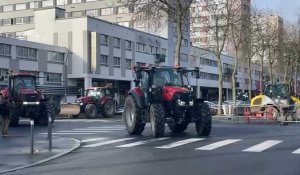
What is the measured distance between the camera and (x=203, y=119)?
18.6 metres

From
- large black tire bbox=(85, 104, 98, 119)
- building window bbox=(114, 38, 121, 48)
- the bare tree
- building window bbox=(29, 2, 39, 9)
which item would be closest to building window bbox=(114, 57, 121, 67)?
building window bbox=(114, 38, 121, 48)

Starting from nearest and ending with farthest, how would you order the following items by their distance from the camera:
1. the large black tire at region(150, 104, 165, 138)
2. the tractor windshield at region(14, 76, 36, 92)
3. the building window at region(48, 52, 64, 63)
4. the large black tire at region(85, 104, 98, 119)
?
the large black tire at region(150, 104, 165, 138)
the tractor windshield at region(14, 76, 36, 92)
the large black tire at region(85, 104, 98, 119)
the building window at region(48, 52, 64, 63)

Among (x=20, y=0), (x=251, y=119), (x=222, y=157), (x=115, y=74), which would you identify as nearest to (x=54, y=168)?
(x=222, y=157)

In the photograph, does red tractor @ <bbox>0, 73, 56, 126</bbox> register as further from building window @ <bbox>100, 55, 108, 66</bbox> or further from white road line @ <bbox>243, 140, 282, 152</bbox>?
building window @ <bbox>100, 55, 108, 66</bbox>

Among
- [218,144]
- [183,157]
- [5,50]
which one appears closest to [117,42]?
[5,50]

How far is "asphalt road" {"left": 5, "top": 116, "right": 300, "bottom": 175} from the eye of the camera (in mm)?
10938

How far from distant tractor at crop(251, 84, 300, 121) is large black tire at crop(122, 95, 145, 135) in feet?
36.6

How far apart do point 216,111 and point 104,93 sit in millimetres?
8874

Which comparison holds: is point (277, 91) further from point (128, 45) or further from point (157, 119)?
point (128, 45)

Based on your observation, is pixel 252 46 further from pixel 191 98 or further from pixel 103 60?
pixel 191 98

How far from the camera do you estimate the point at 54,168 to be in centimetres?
1189

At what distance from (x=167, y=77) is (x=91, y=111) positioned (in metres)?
19.6

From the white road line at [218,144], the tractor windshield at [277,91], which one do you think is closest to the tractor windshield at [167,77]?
the white road line at [218,144]

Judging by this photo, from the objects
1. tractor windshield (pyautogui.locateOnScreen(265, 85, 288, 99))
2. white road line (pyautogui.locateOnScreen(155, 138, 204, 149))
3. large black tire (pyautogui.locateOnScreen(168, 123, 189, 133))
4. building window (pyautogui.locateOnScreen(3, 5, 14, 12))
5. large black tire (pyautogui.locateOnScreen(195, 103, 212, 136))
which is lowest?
white road line (pyautogui.locateOnScreen(155, 138, 204, 149))
